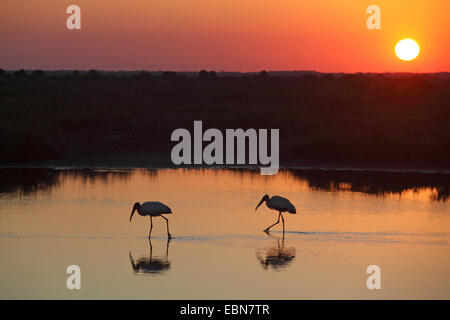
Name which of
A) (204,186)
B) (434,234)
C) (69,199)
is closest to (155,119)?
(204,186)

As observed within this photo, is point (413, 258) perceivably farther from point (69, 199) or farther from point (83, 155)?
point (83, 155)

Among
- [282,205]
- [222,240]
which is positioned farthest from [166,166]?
[222,240]

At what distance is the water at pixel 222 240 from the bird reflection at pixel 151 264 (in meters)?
0.03

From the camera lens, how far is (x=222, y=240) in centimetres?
1431

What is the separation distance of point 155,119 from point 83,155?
7674 millimetres

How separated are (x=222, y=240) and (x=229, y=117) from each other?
24331 millimetres

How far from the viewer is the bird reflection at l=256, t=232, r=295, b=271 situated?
493 inches

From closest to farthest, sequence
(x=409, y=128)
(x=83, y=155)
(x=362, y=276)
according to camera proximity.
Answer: (x=362, y=276)
(x=83, y=155)
(x=409, y=128)

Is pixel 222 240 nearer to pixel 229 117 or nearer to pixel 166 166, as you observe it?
pixel 166 166

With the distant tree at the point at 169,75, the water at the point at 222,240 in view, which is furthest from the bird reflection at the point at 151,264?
the distant tree at the point at 169,75

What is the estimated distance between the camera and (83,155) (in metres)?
29.4
